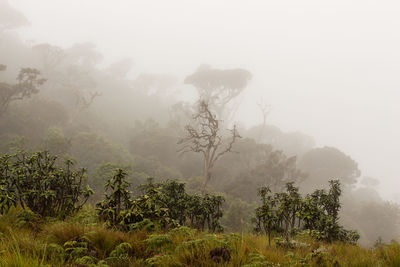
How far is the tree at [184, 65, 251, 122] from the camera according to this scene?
49844 mm

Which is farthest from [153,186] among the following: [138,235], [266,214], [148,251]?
[266,214]

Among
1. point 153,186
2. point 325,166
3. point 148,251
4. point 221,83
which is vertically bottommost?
point 148,251

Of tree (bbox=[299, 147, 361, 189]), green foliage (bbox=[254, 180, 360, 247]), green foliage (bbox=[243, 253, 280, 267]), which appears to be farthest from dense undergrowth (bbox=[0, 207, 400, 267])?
tree (bbox=[299, 147, 361, 189])

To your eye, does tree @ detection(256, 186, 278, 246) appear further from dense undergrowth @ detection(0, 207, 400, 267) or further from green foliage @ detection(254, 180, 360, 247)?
dense undergrowth @ detection(0, 207, 400, 267)

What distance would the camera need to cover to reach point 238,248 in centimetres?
391

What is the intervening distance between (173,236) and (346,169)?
4761 cm

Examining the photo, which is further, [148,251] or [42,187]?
[42,187]

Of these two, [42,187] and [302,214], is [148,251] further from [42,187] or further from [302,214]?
[302,214]

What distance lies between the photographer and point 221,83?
51125 millimetres

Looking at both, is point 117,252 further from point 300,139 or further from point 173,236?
point 300,139

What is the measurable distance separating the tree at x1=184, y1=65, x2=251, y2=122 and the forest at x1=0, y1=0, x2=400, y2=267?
249 millimetres

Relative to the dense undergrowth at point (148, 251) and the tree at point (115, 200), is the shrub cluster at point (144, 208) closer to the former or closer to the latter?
the tree at point (115, 200)

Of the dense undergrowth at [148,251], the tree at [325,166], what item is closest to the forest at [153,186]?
the dense undergrowth at [148,251]

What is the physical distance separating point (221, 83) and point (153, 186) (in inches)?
1840
